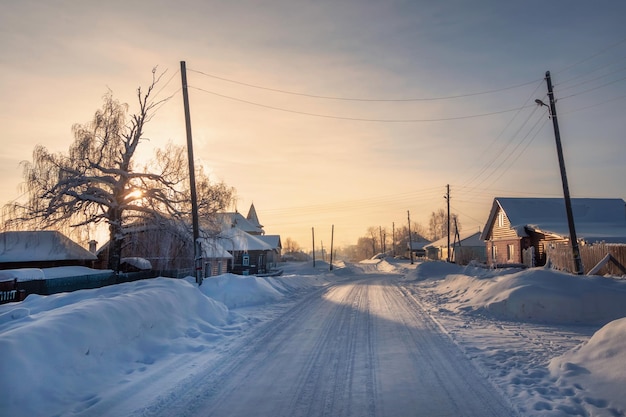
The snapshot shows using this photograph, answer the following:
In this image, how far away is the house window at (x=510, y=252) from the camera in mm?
37062

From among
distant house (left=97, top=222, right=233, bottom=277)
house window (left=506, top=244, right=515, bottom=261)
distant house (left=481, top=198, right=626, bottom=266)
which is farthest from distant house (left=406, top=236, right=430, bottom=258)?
distant house (left=97, top=222, right=233, bottom=277)

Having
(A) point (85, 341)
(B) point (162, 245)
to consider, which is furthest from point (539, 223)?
(A) point (85, 341)

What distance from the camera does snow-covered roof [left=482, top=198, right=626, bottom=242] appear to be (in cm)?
3222

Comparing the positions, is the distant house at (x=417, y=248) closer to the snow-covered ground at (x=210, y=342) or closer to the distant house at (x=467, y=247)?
the distant house at (x=467, y=247)

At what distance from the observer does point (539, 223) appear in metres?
33.9

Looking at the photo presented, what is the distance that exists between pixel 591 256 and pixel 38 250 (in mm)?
30099

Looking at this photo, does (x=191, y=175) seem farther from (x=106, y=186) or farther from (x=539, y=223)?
(x=539, y=223)

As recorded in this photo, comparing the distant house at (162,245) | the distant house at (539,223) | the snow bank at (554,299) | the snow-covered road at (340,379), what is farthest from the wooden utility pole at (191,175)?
the distant house at (539,223)

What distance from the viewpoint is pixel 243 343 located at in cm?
1009

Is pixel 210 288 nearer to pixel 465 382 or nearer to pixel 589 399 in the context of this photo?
pixel 465 382

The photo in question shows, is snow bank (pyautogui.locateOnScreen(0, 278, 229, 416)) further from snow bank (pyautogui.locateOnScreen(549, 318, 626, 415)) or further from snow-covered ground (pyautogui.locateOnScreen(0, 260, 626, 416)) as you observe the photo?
snow bank (pyautogui.locateOnScreen(549, 318, 626, 415))

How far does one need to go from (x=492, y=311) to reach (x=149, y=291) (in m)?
11.0

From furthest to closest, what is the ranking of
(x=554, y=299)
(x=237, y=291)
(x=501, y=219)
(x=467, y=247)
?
(x=467, y=247) < (x=501, y=219) < (x=237, y=291) < (x=554, y=299)

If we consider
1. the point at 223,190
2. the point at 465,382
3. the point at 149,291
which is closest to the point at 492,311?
the point at 465,382
